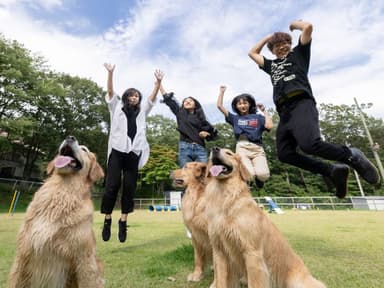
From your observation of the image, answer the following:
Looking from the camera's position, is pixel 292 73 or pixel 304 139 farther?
pixel 292 73

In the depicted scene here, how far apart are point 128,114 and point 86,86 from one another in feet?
103

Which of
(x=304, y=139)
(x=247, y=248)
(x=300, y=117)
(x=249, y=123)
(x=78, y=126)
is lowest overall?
(x=247, y=248)

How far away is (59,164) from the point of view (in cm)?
259

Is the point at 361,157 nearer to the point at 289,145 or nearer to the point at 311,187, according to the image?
the point at 289,145

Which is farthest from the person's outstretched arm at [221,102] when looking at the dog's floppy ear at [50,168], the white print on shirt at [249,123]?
the dog's floppy ear at [50,168]

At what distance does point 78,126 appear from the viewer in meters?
31.9

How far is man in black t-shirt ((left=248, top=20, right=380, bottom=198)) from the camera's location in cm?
316

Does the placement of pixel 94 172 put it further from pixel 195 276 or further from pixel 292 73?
pixel 292 73

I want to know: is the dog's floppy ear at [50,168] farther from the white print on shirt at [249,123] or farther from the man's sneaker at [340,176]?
the man's sneaker at [340,176]

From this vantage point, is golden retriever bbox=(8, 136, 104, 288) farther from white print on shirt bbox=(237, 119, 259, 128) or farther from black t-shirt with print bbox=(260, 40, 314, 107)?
white print on shirt bbox=(237, 119, 259, 128)

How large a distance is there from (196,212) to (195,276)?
0.89m

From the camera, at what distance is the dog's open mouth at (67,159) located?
260cm

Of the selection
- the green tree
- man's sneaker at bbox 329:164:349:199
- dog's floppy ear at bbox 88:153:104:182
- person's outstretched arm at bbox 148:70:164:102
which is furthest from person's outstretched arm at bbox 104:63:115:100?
the green tree

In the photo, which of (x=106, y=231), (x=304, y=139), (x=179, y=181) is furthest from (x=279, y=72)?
(x=106, y=231)
